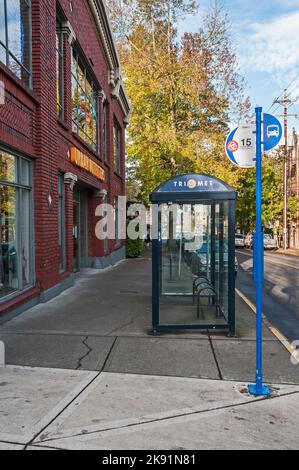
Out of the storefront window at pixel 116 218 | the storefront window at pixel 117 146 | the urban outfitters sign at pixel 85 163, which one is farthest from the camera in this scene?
the storefront window at pixel 117 146

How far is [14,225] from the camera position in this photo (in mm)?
8625

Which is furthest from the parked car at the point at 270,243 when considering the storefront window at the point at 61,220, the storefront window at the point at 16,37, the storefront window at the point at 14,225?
the storefront window at the point at 16,37

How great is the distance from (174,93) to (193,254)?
780 inches

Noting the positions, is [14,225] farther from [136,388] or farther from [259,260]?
[259,260]

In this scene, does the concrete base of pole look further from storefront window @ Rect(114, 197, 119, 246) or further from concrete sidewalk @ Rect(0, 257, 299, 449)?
storefront window @ Rect(114, 197, 119, 246)

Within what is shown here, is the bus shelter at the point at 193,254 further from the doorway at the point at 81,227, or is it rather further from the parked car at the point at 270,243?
the parked car at the point at 270,243

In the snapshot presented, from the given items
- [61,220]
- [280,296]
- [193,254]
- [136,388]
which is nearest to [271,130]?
[136,388]

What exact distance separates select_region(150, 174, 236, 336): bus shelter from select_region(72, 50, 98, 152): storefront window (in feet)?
20.9

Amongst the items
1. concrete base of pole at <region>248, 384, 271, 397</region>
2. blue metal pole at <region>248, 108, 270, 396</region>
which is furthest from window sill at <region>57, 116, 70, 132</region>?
concrete base of pole at <region>248, 384, 271, 397</region>

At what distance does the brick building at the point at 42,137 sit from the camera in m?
8.12

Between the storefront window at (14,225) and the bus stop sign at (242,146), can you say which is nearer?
the bus stop sign at (242,146)

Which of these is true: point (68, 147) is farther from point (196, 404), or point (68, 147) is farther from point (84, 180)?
point (196, 404)

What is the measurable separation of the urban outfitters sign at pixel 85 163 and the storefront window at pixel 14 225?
3.31 meters

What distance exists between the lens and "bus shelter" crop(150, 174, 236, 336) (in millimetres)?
6879
